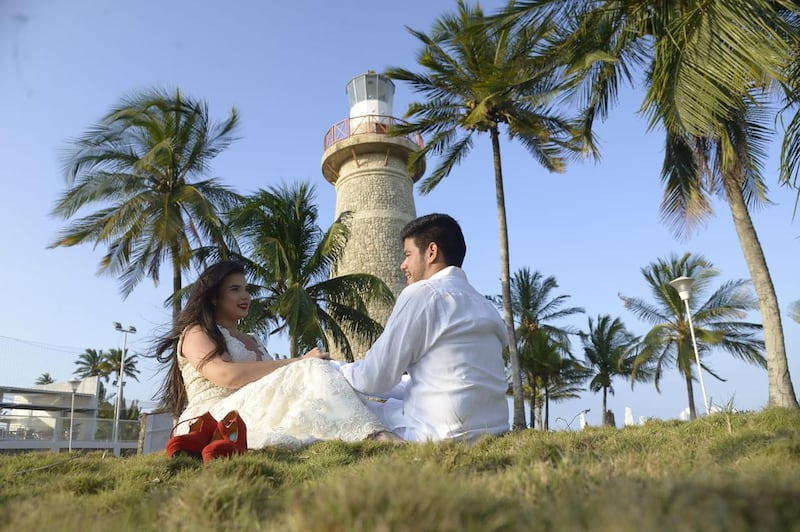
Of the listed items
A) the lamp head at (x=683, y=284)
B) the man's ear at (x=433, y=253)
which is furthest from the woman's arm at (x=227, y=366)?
the lamp head at (x=683, y=284)

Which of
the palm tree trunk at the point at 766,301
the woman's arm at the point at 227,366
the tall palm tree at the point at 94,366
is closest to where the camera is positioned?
the woman's arm at the point at 227,366

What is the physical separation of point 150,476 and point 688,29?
7.17 meters

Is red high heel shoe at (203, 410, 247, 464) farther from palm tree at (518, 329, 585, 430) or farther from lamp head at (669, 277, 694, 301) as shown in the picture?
palm tree at (518, 329, 585, 430)

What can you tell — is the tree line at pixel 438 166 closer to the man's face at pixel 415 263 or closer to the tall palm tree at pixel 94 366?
the man's face at pixel 415 263

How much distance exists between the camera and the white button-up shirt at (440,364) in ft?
9.06

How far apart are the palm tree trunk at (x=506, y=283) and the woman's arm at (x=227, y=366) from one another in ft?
32.9

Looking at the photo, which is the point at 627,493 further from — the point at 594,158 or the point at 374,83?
the point at 374,83

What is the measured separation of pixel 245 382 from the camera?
3316mm

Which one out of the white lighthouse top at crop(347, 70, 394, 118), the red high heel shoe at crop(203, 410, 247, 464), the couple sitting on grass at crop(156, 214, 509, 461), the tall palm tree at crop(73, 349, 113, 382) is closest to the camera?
the red high heel shoe at crop(203, 410, 247, 464)

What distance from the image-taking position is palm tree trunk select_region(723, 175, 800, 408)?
8477mm

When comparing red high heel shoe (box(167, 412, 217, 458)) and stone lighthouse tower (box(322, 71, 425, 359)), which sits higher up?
stone lighthouse tower (box(322, 71, 425, 359))

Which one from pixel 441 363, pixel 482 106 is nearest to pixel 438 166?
pixel 482 106

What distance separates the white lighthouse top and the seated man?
20.3 m

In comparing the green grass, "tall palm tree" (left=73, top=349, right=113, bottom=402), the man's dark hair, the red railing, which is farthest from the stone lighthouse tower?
"tall palm tree" (left=73, top=349, right=113, bottom=402)
